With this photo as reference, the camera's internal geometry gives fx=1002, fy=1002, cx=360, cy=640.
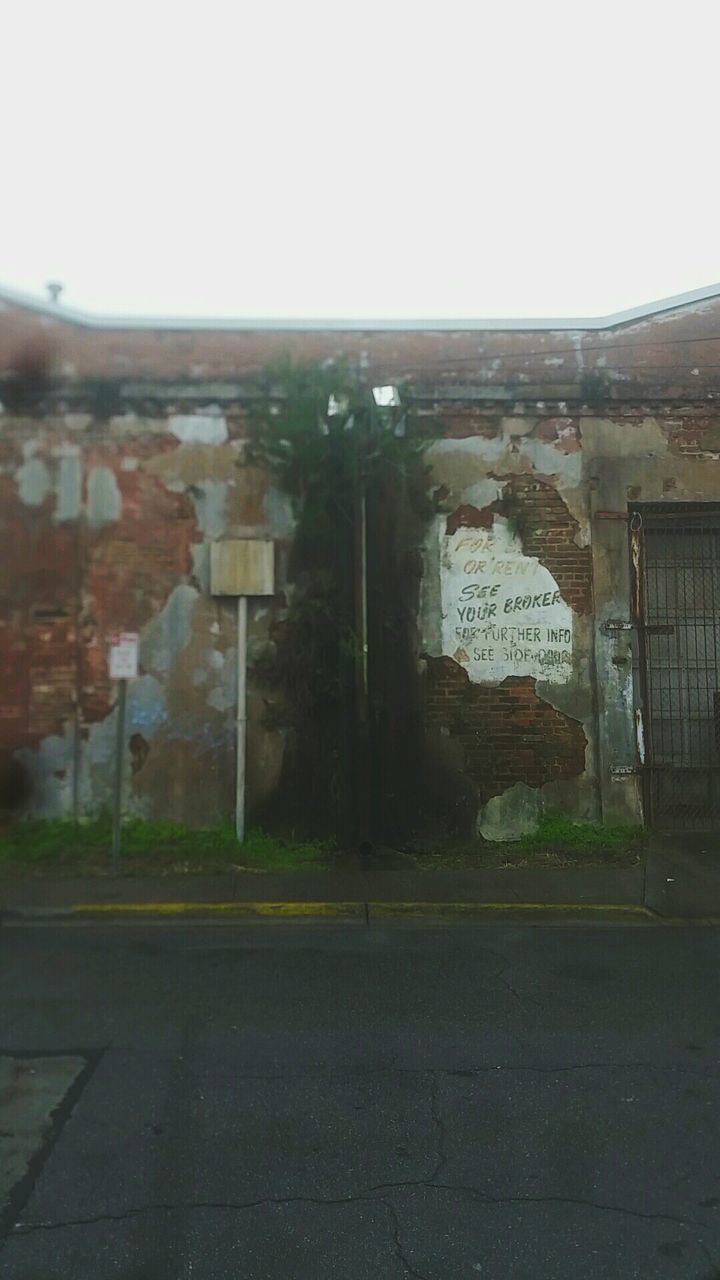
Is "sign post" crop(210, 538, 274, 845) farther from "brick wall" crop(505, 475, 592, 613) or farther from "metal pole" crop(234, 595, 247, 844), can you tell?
"brick wall" crop(505, 475, 592, 613)

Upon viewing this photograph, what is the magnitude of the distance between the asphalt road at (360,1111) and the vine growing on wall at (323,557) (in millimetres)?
3064

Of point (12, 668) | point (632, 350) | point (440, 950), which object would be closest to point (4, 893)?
point (12, 668)

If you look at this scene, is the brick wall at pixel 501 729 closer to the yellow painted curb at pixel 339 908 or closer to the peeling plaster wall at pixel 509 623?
the peeling plaster wall at pixel 509 623

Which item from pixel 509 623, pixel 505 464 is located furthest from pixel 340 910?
pixel 505 464

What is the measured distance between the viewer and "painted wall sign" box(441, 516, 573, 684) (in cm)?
1026

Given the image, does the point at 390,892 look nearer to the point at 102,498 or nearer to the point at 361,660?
the point at 361,660

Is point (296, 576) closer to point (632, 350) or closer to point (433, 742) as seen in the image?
point (433, 742)

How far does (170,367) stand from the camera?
10289 millimetres

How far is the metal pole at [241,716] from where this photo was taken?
390 inches

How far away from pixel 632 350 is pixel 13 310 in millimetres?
6365

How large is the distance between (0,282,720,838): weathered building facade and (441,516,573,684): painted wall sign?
2cm

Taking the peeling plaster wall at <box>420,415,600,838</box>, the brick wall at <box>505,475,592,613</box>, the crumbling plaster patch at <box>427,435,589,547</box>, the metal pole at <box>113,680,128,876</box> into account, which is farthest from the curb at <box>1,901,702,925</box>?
the crumbling plaster patch at <box>427,435,589,547</box>

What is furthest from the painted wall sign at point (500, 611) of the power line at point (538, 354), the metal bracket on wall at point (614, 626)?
the power line at point (538, 354)

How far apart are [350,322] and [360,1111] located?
812cm
